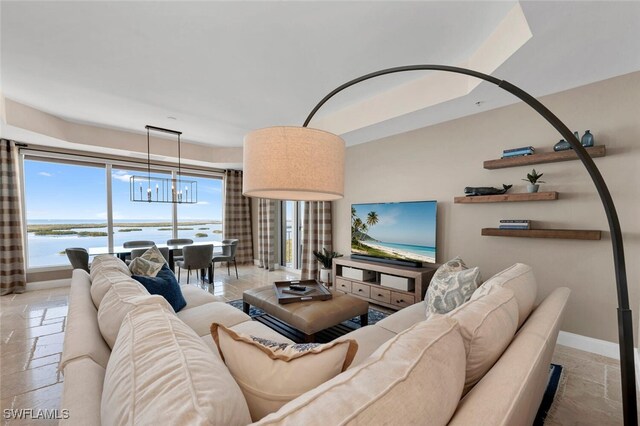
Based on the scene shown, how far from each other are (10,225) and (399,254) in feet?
18.4

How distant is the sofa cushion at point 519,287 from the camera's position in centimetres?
134

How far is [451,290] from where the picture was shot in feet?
6.06

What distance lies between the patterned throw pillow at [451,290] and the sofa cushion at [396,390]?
105cm

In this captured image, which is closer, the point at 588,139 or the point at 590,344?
the point at 588,139

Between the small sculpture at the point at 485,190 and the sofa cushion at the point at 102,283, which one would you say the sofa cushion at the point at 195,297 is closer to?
the sofa cushion at the point at 102,283

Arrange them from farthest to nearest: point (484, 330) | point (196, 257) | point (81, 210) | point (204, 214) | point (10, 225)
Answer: point (204, 214) → point (81, 210) → point (196, 257) → point (10, 225) → point (484, 330)

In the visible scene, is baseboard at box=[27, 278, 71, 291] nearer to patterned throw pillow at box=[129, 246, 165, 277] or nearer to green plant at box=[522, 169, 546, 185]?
patterned throw pillow at box=[129, 246, 165, 277]

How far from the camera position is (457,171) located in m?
3.21

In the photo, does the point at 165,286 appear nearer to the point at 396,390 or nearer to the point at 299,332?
the point at 299,332

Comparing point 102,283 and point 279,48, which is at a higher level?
point 279,48

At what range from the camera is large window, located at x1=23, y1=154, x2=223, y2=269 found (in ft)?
14.5

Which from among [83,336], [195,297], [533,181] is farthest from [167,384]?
[533,181]

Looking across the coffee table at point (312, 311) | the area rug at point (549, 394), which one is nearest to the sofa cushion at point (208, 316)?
the coffee table at point (312, 311)

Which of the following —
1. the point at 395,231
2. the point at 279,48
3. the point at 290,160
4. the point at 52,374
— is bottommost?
the point at 52,374
